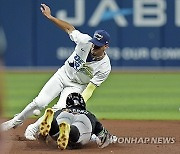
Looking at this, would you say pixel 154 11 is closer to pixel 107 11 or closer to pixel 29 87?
pixel 107 11

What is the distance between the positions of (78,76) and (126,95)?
16.7ft

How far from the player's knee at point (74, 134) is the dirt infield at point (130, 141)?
0.40 ft

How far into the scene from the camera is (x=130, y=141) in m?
6.15

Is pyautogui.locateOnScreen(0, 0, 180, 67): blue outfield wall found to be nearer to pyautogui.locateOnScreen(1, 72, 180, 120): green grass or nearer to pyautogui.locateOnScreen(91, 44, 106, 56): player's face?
pyautogui.locateOnScreen(1, 72, 180, 120): green grass

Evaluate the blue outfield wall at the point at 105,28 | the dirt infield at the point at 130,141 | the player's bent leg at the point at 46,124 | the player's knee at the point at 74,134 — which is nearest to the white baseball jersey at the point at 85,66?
the dirt infield at the point at 130,141

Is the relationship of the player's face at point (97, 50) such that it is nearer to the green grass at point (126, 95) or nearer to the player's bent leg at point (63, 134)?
the player's bent leg at point (63, 134)

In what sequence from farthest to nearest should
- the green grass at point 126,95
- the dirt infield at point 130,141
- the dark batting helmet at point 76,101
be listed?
the green grass at point 126,95 < the dark batting helmet at point 76,101 < the dirt infield at point 130,141

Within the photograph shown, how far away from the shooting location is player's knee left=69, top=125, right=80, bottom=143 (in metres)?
5.22

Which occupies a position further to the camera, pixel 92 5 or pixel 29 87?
pixel 92 5

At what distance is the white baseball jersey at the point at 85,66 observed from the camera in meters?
6.22

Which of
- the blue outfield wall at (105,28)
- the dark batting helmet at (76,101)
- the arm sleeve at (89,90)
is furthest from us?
the blue outfield wall at (105,28)

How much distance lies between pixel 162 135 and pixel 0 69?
480cm

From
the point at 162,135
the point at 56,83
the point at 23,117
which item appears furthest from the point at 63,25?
the point at 162,135

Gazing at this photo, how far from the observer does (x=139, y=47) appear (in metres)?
15.5
